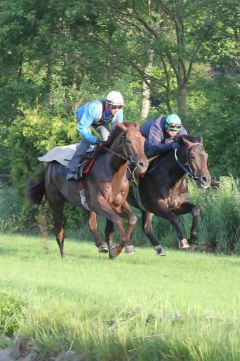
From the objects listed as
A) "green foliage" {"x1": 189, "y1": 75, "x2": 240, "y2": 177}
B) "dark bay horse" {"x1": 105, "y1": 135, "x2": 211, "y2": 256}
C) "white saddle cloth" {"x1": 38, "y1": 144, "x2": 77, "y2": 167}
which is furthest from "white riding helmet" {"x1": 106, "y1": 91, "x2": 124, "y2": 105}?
"green foliage" {"x1": 189, "y1": 75, "x2": 240, "y2": 177}

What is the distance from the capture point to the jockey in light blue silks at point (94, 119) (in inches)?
572

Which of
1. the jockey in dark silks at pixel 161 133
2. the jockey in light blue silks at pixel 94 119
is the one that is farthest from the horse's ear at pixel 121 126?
the jockey in dark silks at pixel 161 133

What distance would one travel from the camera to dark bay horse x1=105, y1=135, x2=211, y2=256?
14.2 m

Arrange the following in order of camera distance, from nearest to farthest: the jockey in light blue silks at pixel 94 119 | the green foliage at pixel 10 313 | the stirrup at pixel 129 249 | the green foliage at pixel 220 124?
the green foliage at pixel 10 313
the stirrup at pixel 129 249
the jockey in light blue silks at pixel 94 119
the green foliage at pixel 220 124

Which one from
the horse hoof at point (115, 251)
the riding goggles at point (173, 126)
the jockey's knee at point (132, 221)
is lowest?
the horse hoof at point (115, 251)

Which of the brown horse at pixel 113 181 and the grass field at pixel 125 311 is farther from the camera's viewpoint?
the brown horse at pixel 113 181

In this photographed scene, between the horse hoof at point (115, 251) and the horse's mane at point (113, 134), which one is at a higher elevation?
the horse's mane at point (113, 134)

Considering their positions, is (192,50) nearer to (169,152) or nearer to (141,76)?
(141,76)

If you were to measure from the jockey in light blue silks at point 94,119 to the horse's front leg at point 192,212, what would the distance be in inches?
68.4

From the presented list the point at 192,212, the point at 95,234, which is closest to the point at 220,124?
the point at 192,212

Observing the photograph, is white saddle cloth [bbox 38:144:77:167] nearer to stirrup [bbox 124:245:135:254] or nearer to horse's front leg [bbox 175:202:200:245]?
horse's front leg [bbox 175:202:200:245]

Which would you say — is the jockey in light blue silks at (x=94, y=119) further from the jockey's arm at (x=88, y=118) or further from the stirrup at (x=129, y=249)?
the stirrup at (x=129, y=249)

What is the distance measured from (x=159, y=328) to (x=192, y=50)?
21.0 metres

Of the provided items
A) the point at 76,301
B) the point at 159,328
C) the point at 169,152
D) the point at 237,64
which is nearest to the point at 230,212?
the point at 169,152
